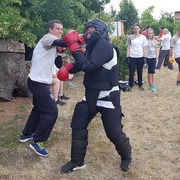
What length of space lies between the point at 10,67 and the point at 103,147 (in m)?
3.36

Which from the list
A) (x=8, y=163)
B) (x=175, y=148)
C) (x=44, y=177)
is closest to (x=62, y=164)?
(x=44, y=177)

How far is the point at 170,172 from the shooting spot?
12.6ft

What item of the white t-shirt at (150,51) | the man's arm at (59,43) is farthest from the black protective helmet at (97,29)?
the white t-shirt at (150,51)

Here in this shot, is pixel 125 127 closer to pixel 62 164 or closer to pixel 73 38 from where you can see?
pixel 62 164

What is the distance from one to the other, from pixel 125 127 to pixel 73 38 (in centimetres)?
256

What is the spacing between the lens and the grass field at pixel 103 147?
3.82 metres

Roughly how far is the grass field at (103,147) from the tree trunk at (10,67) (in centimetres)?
33

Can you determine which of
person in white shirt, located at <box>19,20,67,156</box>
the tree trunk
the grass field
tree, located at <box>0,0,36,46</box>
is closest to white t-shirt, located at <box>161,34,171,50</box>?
the grass field

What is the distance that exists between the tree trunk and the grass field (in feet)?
1.09

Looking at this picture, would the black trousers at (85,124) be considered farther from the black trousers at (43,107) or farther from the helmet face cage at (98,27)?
the helmet face cage at (98,27)

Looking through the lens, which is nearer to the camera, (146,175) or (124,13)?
(146,175)

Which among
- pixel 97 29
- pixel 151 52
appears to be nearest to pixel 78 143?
pixel 97 29

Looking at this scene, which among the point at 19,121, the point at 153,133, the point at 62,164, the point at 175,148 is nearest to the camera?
the point at 62,164

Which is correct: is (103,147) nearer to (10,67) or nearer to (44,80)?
(44,80)
